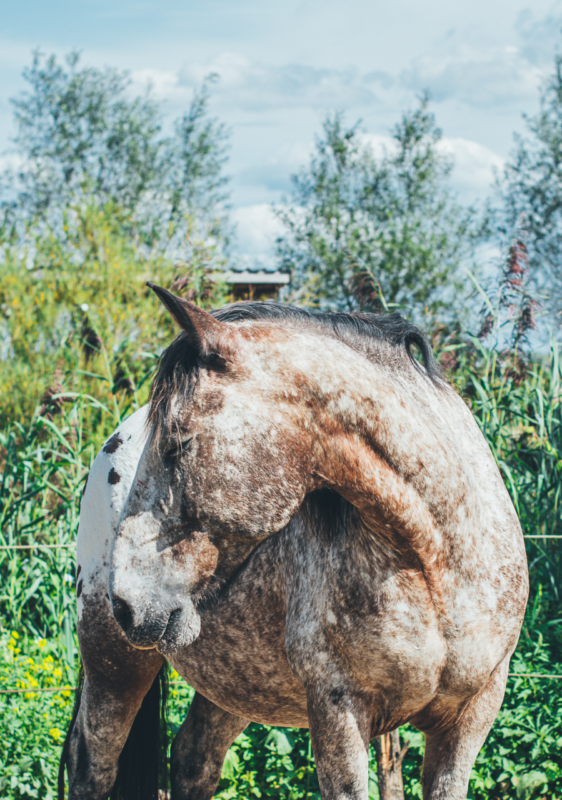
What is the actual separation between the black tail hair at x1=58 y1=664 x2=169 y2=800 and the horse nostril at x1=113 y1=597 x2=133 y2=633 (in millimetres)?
1174

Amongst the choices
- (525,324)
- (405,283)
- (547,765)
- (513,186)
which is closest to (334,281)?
(405,283)

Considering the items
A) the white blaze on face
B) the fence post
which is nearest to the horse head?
the white blaze on face

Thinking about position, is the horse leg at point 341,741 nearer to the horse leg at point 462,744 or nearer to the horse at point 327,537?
the horse at point 327,537

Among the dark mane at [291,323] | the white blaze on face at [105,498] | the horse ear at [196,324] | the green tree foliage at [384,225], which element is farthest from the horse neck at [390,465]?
the green tree foliage at [384,225]

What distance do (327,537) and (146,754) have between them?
142cm

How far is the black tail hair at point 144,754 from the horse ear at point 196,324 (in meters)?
1.62

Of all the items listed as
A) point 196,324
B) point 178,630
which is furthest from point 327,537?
point 196,324

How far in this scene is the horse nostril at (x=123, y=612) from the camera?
140 centimetres

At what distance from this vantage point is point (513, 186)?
17844mm

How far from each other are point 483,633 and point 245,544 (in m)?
0.69

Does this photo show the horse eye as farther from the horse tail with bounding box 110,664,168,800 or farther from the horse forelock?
the horse tail with bounding box 110,664,168,800

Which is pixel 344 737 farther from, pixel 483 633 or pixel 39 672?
pixel 39 672

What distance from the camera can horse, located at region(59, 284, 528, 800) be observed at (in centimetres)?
140

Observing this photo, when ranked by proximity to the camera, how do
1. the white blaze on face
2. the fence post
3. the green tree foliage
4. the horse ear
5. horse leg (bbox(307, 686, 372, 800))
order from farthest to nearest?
1. the green tree foliage
2. the fence post
3. the white blaze on face
4. horse leg (bbox(307, 686, 372, 800))
5. the horse ear
